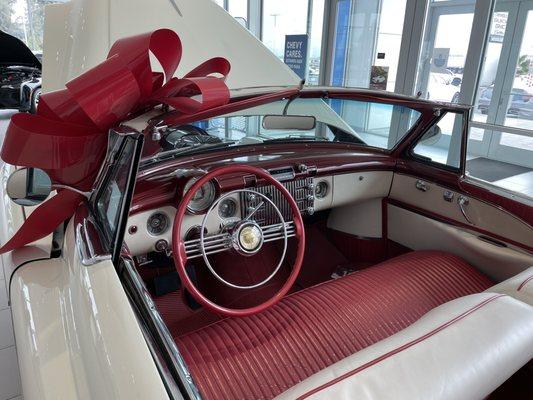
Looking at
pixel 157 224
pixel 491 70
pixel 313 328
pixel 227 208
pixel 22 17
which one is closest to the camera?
pixel 313 328

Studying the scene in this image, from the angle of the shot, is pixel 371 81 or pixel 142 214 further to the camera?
pixel 371 81

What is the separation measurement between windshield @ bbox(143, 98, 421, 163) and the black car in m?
5.94

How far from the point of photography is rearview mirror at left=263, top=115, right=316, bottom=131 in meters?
2.15

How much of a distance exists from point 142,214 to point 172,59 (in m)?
0.68

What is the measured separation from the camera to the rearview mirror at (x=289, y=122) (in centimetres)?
215

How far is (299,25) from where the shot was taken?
25.3 ft

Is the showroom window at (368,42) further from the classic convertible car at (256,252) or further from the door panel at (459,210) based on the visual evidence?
the door panel at (459,210)

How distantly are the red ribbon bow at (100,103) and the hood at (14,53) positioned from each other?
23.7ft

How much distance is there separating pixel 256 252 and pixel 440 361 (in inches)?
37.3

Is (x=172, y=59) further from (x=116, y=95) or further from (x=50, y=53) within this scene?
(x=50, y=53)

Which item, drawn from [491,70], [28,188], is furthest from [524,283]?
[491,70]

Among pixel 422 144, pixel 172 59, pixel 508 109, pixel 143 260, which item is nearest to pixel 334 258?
pixel 422 144

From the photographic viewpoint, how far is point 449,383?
2.57 feet

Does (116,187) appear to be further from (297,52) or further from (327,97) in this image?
(297,52)
